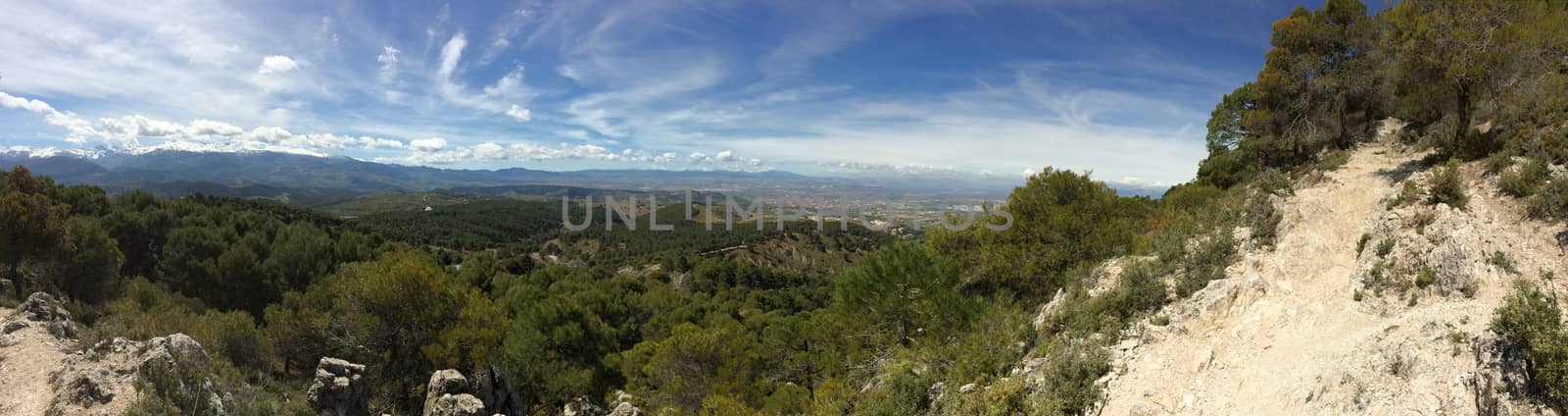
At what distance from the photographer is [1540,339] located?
502 cm

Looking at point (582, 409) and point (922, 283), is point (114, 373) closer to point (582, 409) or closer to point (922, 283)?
point (582, 409)

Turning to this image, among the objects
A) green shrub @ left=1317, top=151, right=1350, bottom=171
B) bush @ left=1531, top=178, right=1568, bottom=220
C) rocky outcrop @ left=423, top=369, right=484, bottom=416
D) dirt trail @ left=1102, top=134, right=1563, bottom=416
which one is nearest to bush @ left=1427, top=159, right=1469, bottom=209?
dirt trail @ left=1102, top=134, right=1563, bottom=416

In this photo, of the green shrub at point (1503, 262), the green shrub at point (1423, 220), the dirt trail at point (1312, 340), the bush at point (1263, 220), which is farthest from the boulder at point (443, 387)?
the green shrub at point (1423, 220)

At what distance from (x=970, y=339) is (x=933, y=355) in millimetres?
943

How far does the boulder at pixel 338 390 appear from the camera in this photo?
14.6m

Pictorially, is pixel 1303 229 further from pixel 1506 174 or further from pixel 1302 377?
pixel 1302 377

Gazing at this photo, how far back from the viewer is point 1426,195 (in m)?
9.57

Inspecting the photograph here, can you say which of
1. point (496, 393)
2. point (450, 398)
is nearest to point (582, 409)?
point (496, 393)

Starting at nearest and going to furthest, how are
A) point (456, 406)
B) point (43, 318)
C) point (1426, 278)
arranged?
point (1426, 278) < point (43, 318) < point (456, 406)

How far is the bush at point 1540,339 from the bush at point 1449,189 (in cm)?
440

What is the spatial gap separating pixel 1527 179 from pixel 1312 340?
16.4 feet

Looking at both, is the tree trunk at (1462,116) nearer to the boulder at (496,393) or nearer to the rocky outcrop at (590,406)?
the rocky outcrop at (590,406)

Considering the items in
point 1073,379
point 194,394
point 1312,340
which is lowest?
point 194,394

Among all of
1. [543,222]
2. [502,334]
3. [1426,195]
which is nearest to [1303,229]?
[1426,195]
